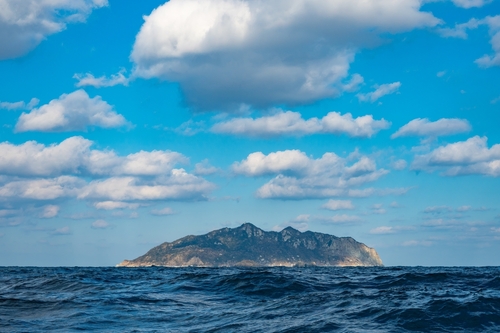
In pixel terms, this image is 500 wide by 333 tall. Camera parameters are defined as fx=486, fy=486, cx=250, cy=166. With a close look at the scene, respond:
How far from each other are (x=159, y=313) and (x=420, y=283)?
80.3 ft

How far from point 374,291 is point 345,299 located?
5696 millimetres

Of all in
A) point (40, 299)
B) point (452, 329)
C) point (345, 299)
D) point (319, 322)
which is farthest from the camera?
point (40, 299)

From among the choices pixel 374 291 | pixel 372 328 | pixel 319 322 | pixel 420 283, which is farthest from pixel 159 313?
pixel 420 283

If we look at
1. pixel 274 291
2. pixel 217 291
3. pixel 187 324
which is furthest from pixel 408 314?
pixel 217 291

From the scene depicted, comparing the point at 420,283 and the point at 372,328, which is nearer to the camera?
the point at 372,328

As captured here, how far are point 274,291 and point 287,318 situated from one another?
1182 centimetres

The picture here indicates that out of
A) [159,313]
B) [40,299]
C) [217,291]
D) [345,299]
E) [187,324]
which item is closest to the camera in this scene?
[187,324]

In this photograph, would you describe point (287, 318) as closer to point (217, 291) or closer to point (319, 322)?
point (319, 322)

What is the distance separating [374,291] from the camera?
120 ft

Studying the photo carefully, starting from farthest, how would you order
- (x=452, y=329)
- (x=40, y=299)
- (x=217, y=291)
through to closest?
(x=217, y=291)
(x=40, y=299)
(x=452, y=329)

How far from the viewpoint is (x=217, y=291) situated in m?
40.6

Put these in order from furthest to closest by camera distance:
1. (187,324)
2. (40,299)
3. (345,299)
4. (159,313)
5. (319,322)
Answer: (40,299), (345,299), (159,313), (187,324), (319,322)

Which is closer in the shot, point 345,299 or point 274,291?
point 345,299

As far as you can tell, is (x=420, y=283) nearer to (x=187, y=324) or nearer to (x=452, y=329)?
(x=452, y=329)
